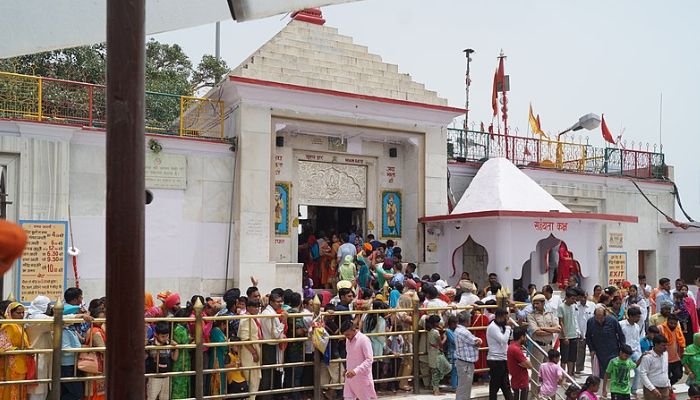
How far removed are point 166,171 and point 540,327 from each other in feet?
24.7

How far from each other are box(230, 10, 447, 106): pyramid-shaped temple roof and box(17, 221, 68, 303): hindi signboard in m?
4.54

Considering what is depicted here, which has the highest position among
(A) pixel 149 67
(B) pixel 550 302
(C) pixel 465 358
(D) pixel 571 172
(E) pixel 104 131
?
(A) pixel 149 67

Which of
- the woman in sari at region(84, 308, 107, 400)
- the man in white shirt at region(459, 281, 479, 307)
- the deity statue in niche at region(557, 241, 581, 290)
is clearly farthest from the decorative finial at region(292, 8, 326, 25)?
the woman in sari at region(84, 308, 107, 400)

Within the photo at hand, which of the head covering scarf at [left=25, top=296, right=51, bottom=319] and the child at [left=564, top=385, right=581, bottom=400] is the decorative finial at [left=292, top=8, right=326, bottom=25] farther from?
the child at [left=564, top=385, right=581, bottom=400]

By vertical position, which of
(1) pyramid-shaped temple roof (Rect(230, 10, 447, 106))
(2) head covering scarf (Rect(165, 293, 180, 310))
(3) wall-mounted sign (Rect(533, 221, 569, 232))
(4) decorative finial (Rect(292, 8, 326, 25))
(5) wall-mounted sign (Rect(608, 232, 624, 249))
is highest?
(4) decorative finial (Rect(292, 8, 326, 25))

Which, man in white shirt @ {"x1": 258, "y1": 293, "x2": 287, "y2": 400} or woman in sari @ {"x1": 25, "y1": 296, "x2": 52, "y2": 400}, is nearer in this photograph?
woman in sari @ {"x1": 25, "y1": 296, "x2": 52, "y2": 400}

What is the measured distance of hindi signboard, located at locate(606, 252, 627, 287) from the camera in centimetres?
1850

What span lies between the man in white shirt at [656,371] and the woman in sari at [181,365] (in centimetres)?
599

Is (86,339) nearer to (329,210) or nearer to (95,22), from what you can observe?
(95,22)

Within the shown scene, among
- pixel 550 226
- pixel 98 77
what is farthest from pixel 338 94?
pixel 98 77

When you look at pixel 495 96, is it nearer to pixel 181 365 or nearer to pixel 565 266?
pixel 565 266

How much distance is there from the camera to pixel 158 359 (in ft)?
25.9

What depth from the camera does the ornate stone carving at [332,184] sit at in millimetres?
15297

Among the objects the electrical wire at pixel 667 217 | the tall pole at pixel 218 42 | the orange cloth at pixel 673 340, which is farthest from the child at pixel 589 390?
the tall pole at pixel 218 42
